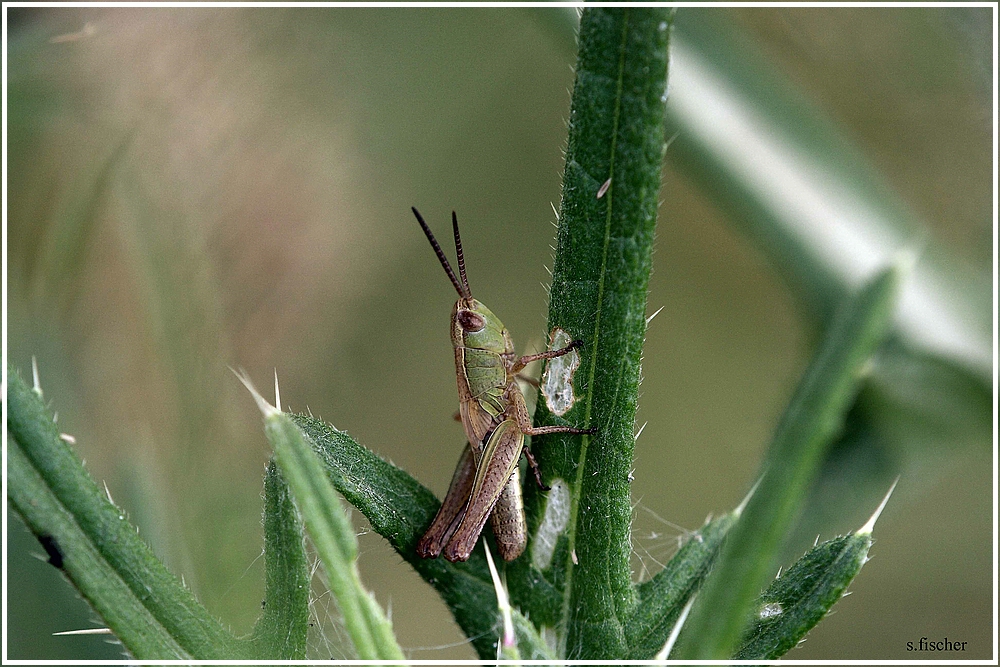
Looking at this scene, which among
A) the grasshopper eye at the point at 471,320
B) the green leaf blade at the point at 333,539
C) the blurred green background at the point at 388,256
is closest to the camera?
the green leaf blade at the point at 333,539

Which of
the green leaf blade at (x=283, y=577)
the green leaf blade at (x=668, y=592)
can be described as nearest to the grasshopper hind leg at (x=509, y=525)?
the green leaf blade at (x=668, y=592)

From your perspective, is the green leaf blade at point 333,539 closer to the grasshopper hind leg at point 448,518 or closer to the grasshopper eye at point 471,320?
the grasshopper hind leg at point 448,518

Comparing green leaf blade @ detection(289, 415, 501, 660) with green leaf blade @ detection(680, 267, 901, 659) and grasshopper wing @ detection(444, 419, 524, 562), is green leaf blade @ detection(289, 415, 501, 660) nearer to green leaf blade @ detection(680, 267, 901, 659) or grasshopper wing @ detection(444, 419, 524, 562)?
grasshopper wing @ detection(444, 419, 524, 562)

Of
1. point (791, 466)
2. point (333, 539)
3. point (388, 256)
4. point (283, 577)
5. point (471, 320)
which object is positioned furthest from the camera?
point (388, 256)

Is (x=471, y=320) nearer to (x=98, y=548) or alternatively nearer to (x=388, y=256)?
(x=98, y=548)

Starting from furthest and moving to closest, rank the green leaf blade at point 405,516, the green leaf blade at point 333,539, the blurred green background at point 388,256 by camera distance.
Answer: the blurred green background at point 388,256, the green leaf blade at point 405,516, the green leaf blade at point 333,539

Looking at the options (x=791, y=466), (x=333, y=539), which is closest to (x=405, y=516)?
(x=333, y=539)

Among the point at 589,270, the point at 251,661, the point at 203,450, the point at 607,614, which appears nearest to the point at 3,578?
the point at 203,450

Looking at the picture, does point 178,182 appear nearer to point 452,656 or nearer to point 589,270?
point 589,270
